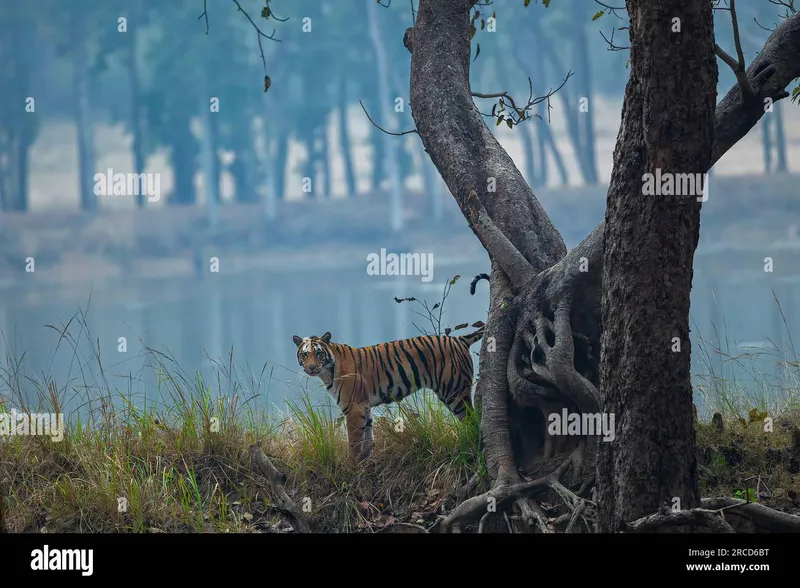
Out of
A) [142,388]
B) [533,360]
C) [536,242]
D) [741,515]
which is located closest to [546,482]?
[533,360]

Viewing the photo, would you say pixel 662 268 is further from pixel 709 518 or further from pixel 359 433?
pixel 359 433

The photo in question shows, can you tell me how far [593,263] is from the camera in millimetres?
4176

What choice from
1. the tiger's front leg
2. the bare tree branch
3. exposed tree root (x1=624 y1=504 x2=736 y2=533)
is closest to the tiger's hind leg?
the tiger's front leg

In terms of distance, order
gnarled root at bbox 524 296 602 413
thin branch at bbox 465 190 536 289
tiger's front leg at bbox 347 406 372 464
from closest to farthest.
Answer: gnarled root at bbox 524 296 602 413 → thin branch at bbox 465 190 536 289 → tiger's front leg at bbox 347 406 372 464

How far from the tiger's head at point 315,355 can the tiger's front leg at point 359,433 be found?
A: 1.02 feet

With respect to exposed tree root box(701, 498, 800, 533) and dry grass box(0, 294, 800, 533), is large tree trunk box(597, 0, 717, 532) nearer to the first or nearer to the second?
exposed tree root box(701, 498, 800, 533)

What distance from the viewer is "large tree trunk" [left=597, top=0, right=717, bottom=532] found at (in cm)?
321

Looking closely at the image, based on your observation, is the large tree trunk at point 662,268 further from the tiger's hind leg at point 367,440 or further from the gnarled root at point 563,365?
the tiger's hind leg at point 367,440

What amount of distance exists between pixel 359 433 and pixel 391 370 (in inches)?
20.5

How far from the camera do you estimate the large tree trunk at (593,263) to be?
10.6ft

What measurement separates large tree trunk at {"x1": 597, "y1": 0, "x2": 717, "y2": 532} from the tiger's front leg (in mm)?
1865
